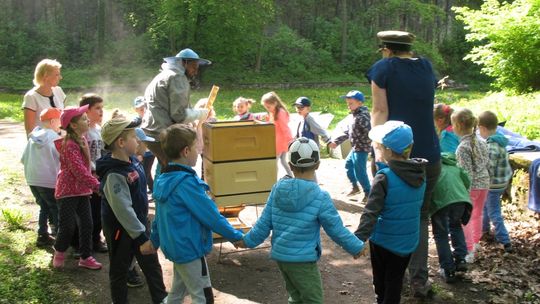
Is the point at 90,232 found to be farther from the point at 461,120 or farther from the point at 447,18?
the point at 447,18

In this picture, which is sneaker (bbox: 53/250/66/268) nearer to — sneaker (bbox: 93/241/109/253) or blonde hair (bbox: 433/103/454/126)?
sneaker (bbox: 93/241/109/253)

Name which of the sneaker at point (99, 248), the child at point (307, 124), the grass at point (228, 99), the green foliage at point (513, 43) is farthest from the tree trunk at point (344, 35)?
the sneaker at point (99, 248)

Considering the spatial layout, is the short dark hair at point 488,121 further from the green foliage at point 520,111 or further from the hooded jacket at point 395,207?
the green foliage at point 520,111

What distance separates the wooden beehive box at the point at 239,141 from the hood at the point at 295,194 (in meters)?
1.67

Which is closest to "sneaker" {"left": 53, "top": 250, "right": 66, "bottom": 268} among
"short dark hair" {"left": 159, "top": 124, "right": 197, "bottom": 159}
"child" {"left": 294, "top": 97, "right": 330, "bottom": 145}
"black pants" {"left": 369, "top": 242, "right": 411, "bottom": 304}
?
"short dark hair" {"left": 159, "top": 124, "right": 197, "bottom": 159}

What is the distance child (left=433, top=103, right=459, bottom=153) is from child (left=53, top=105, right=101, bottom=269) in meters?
3.41

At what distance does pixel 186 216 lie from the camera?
3723 mm

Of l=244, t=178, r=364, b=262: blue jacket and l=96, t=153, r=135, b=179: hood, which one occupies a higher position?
l=96, t=153, r=135, b=179: hood

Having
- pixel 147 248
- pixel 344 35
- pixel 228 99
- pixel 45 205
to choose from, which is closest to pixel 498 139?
pixel 147 248

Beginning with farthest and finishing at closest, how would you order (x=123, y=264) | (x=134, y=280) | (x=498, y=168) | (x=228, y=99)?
1. (x=228, y=99)
2. (x=498, y=168)
3. (x=134, y=280)
4. (x=123, y=264)

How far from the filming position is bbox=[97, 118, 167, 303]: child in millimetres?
4180

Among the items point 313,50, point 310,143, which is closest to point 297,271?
point 310,143

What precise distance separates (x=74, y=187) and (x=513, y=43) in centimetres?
1085

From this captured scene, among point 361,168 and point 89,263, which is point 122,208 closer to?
point 89,263
